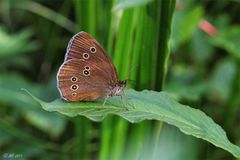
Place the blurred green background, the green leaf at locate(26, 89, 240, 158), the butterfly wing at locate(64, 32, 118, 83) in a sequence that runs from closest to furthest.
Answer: the green leaf at locate(26, 89, 240, 158) → the butterfly wing at locate(64, 32, 118, 83) → the blurred green background

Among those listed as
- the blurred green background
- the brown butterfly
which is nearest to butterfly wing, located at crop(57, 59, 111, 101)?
the brown butterfly

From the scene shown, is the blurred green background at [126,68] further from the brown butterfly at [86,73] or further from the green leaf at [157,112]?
the green leaf at [157,112]

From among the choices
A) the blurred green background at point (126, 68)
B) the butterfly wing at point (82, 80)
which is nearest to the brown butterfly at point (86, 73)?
the butterfly wing at point (82, 80)

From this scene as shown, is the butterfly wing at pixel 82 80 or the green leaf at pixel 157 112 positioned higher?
the butterfly wing at pixel 82 80

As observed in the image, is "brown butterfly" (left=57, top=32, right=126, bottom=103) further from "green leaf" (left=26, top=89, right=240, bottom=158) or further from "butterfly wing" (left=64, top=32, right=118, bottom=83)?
"green leaf" (left=26, top=89, right=240, bottom=158)

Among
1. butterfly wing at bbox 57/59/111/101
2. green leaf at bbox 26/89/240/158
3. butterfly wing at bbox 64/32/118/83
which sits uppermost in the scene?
butterfly wing at bbox 64/32/118/83

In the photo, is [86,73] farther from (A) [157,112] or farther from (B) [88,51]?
(A) [157,112]

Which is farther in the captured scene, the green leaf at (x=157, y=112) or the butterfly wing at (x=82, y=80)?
the butterfly wing at (x=82, y=80)

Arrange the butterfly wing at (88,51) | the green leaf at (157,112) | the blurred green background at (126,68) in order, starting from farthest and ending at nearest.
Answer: the blurred green background at (126,68) → the butterfly wing at (88,51) → the green leaf at (157,112)

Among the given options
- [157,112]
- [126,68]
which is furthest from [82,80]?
[157,112]
